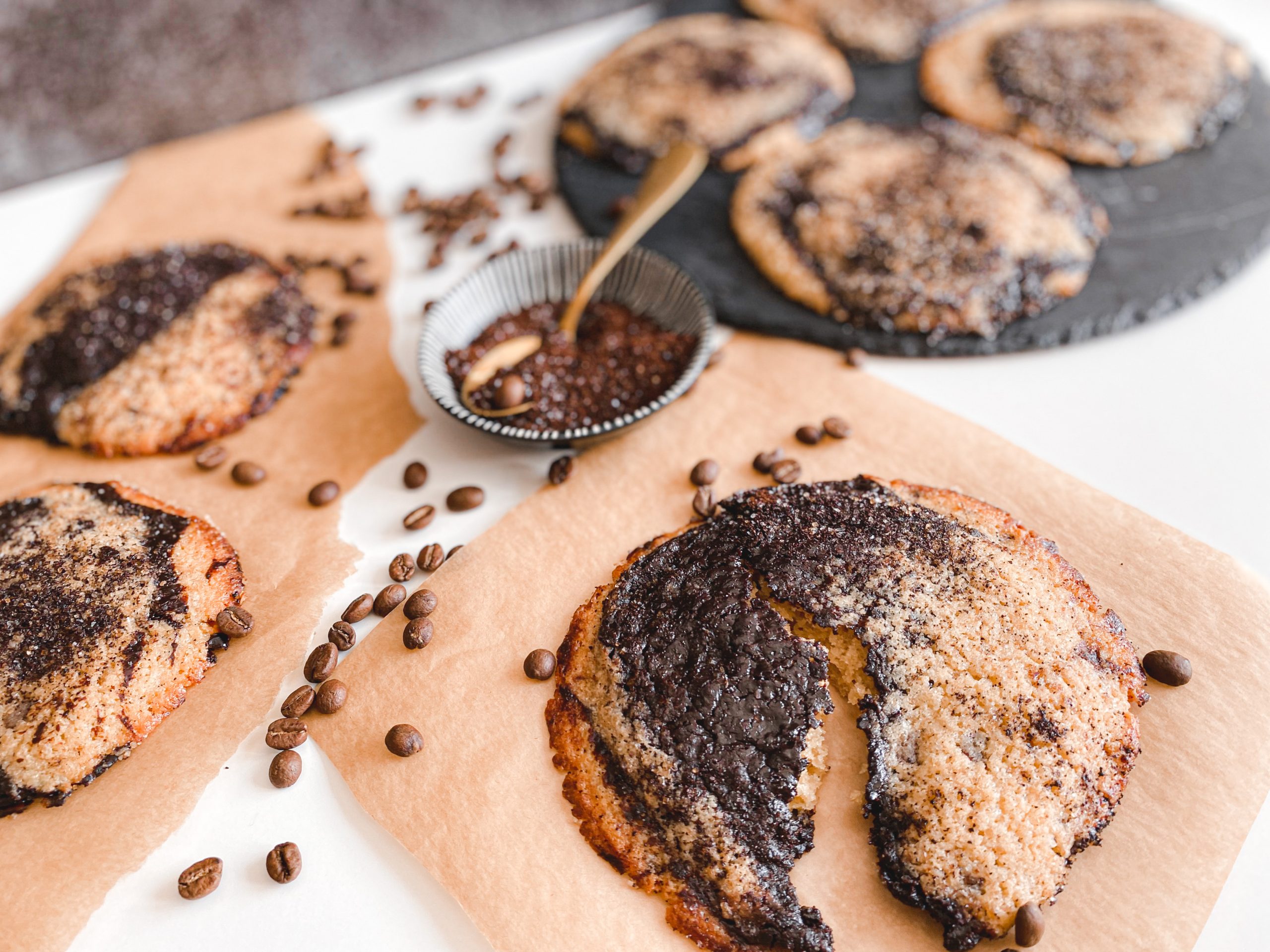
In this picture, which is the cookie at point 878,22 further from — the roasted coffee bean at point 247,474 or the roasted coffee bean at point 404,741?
the roasted coffee bean at point 404,741

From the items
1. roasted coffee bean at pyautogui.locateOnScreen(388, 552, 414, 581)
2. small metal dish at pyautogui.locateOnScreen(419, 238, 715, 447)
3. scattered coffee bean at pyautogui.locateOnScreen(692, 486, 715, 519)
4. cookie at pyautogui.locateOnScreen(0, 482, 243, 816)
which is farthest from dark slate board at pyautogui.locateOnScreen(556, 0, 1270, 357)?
cookie at pyautogui.locateOnScreen(0, 482, 243, 816)

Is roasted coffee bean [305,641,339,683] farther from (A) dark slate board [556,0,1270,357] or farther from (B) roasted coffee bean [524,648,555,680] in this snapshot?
(A) dark slate board [556,0,1270,357]

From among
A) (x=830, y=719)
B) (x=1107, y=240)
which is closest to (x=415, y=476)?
(x=830, y=719)

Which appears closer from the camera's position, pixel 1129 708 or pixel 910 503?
pixel 1129 708

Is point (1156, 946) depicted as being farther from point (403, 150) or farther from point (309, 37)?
point (309, 37)

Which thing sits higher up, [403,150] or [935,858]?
[403,150]

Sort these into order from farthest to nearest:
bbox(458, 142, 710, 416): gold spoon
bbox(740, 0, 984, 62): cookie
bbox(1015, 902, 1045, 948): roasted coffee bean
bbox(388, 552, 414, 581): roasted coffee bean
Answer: bbox(740, 0, 984, 62): cookie, bbox(458, 142, 710, 416): gold spoon, bbox(388, 552, 414, 581): roasted coffee bean, bbox(1015, 902, 1045, 948): roasted coffee bean

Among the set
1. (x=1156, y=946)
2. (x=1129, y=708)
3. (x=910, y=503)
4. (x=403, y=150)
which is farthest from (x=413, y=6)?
(x=1156, y=946)
